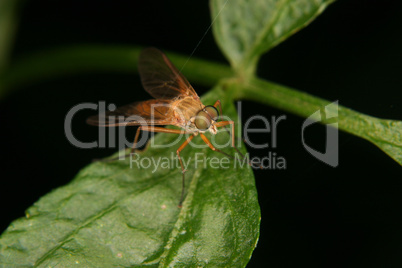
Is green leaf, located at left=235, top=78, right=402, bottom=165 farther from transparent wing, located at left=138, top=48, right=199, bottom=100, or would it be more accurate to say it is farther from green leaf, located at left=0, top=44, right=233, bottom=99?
transparent wing, located at left=138, top=48, right=199, bottom=100

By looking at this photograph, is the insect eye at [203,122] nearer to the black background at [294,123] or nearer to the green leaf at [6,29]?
the black background at [294,123]

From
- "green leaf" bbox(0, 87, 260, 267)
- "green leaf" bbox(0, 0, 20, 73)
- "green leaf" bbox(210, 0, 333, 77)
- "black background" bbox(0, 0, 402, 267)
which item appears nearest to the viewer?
"green leaf" bbox(0, 87, 260, 267)

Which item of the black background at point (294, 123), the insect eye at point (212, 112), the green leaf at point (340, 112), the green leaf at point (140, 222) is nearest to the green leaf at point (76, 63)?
the black background at point (294, 123)

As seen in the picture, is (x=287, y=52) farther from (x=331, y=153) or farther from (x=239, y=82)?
(x=331, y=153)

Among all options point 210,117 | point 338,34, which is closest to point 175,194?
point 210,117

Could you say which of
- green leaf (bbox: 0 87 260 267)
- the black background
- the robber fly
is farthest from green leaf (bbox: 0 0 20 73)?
green leaf (bbox: 0 87 260 267)

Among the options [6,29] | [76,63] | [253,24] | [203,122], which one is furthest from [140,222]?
[6,29]
